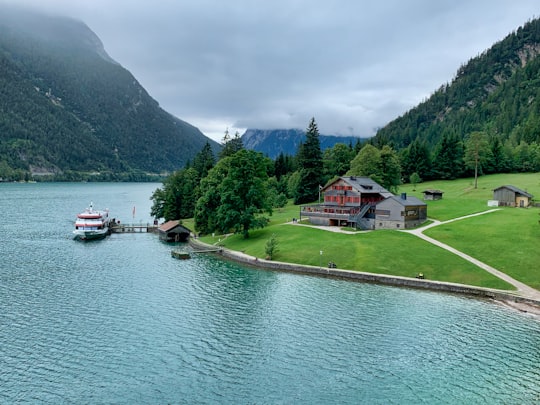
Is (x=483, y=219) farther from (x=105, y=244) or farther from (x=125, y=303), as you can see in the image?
(x=105, y=244)

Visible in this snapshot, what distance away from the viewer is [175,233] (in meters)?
97.4

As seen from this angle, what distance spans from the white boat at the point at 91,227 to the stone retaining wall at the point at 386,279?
1557 inches

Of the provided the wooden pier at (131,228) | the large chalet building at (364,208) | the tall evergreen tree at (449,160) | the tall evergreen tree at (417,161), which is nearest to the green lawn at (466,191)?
the tall evergreen tree at (449,160)

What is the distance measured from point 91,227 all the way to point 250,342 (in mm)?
72254

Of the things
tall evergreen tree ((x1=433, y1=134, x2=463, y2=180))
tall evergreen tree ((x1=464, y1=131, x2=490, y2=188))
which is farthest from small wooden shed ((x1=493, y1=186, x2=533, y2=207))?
tall evergreen tree ((x1=433, y1=134, x2=463, y2=180))

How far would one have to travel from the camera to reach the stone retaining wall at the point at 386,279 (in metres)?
51.3

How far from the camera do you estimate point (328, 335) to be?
39.6 meters

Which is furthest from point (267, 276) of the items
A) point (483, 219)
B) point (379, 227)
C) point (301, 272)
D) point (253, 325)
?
point (483, 219)

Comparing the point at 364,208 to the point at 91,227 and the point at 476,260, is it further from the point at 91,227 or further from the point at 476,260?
the point at 91,227

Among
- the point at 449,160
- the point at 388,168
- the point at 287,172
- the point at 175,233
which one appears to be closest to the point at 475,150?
the point at 449,160

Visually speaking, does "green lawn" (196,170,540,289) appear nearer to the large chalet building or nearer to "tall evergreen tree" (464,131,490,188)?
the large chalet building

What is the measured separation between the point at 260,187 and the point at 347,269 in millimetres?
A: 31567

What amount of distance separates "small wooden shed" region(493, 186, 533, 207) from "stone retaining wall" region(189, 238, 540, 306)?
46.4 m

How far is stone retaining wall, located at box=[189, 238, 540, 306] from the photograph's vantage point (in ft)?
168
